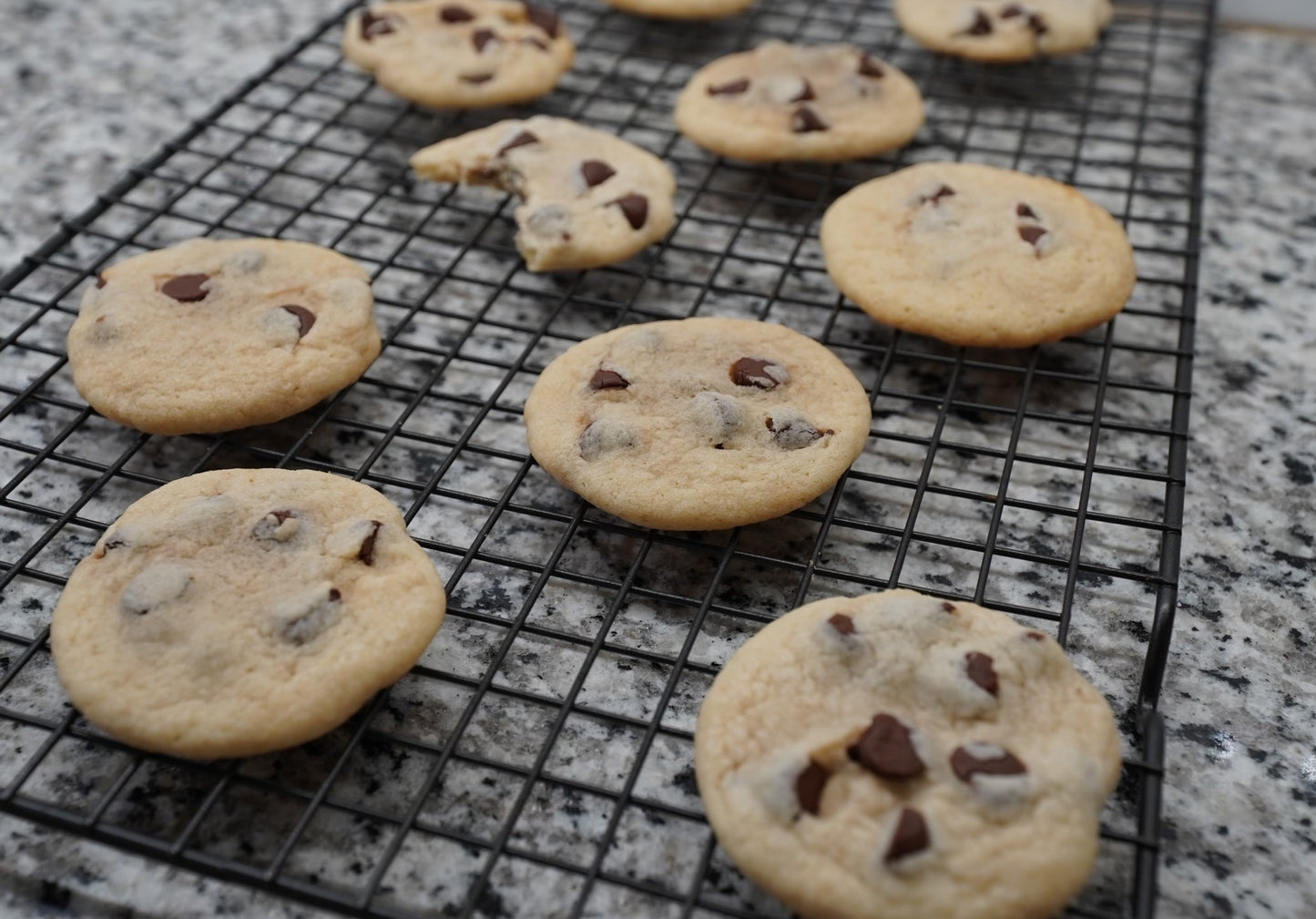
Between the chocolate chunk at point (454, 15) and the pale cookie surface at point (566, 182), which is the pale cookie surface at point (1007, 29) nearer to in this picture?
the pale cookie surface at point (566, 182)

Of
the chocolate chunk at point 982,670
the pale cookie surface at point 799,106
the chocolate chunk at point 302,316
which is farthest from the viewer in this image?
the pale cookie surface at point 799,106

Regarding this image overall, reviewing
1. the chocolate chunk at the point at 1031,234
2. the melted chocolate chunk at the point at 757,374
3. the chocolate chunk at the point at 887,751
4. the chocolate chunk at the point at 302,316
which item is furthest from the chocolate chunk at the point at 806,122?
the chocolate chunk at the point at 887,751

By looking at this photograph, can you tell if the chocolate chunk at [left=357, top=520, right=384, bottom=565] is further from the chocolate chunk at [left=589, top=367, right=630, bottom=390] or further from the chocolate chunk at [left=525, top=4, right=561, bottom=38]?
the chocolate chunk at [left=525, top=4, right=561, bottom=38]

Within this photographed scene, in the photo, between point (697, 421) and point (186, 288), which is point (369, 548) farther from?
point (186, 288)

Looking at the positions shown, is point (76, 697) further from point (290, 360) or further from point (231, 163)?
point (231, 163)

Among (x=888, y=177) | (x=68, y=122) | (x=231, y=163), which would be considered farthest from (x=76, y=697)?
(x=68, y=122)

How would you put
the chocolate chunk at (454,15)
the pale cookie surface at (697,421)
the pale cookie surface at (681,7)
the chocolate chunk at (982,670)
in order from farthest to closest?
the pale cookie surface at (681,7) → the chocolate chunk at (454,15) → the pale cookie surface at (697,421) → the chocolate chunk at (982,670)

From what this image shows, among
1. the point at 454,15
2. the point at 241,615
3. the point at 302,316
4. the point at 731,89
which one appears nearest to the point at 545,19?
the point at 454,15
